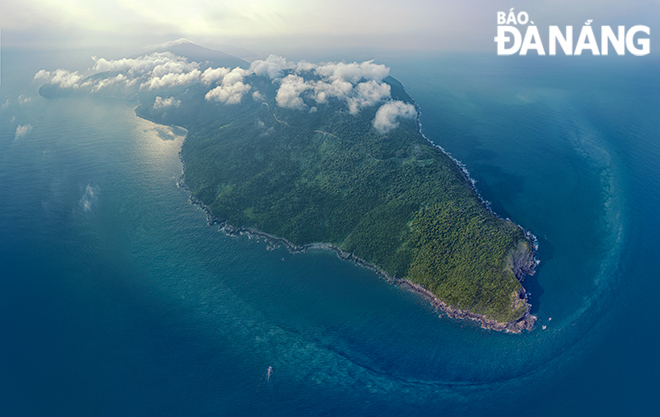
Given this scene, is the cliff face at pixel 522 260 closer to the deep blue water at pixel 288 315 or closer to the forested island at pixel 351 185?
the forested island at pixel 351 185

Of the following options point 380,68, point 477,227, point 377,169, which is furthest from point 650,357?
point 380,68

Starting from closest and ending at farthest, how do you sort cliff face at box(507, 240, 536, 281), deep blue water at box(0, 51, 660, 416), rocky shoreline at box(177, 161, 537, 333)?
deep blue water at box(0, 51, 660, 416)
rocky shoreline at box(177, 161, 537, 333)
cliff face at box(507, 240, 536, 281)

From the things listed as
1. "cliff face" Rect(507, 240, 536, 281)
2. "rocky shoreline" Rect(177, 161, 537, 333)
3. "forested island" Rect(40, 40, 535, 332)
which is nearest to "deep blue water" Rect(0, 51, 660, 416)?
"rocky shoreline" Rect(177, 161, 537, 333)

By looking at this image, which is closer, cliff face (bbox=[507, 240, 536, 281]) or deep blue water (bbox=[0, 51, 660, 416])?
deep blue water (bbox=[0, 51, 660, 416])

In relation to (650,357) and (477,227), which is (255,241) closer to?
(477,227)

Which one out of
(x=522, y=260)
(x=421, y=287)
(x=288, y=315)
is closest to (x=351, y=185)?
(x=421, y=287)

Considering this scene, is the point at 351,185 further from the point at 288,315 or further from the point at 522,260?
the point at 522,260

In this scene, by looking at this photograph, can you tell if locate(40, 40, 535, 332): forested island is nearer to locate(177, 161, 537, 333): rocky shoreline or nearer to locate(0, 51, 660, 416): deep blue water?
locate(177, 161, 537, 333): rocky shoreline
